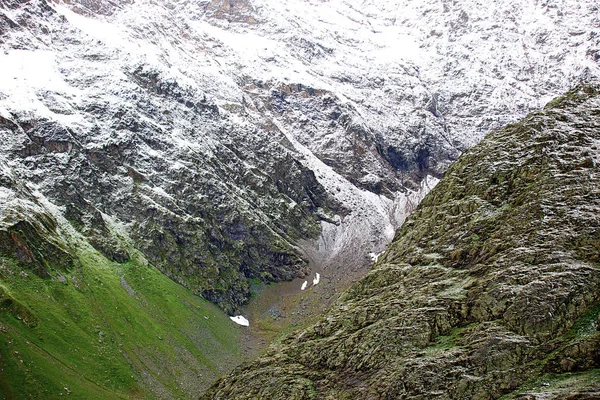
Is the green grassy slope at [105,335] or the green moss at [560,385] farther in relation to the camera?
the green grassy slope at [105,335]

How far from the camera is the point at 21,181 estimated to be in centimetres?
18262

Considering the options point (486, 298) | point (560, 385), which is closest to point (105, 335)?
point (486, 298)

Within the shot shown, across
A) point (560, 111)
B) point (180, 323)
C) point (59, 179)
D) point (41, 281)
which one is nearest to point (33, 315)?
point (41, 281)

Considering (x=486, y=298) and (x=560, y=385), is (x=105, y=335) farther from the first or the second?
(x=560, y=385)

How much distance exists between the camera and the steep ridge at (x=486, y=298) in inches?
1672

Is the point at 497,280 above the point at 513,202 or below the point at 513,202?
below

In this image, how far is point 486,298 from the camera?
4950 cm

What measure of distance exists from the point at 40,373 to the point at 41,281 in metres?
43.0

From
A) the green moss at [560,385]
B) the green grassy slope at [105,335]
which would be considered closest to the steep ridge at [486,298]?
the green moss at [560,385]

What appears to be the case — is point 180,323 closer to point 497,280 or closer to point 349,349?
point 349,349

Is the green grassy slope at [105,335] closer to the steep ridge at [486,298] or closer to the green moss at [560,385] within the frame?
the steep ridge at [486,298]

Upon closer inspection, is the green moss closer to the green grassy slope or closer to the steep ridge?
the steep ridge

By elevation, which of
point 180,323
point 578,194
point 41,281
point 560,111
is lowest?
point 180,323

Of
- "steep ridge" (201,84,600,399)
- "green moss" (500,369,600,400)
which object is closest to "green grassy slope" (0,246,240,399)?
"steep ridge" (201,84,600,399)
